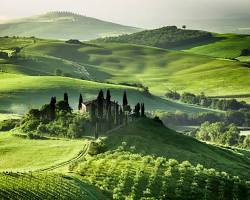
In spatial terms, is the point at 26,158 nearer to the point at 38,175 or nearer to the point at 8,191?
the point at 38,175

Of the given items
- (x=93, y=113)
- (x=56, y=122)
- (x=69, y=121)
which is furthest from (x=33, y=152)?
(x=93, y=113)

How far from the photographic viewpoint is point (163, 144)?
115m

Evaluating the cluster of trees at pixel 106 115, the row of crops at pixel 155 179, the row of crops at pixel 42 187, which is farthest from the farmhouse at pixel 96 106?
the row of crops at pixel 42 187

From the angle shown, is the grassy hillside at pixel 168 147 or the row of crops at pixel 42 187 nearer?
the row of crops at pixel 42 187

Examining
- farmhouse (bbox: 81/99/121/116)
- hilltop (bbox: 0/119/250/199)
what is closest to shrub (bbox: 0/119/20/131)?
hilltop (bbox: 0/119/250/199)

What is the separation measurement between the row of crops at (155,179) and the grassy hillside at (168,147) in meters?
6.44

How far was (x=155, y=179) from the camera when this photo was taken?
289 ft

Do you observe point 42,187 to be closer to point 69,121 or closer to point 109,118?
point 69,121

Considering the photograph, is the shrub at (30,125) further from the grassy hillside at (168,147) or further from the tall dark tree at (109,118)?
the grassy hillside at (168,147)

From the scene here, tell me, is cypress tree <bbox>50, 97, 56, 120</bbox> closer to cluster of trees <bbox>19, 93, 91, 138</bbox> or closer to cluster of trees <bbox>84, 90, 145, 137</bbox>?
cluster of trees <bbox>19, 93, 91, 138</bbox>

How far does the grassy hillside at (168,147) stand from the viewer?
345ft

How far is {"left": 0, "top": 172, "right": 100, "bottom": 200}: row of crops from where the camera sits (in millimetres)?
73000

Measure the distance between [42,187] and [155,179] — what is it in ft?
64.4

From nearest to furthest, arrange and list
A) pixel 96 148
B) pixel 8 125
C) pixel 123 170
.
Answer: pixel 123 170
pixel 96 148
pixel 8 125
